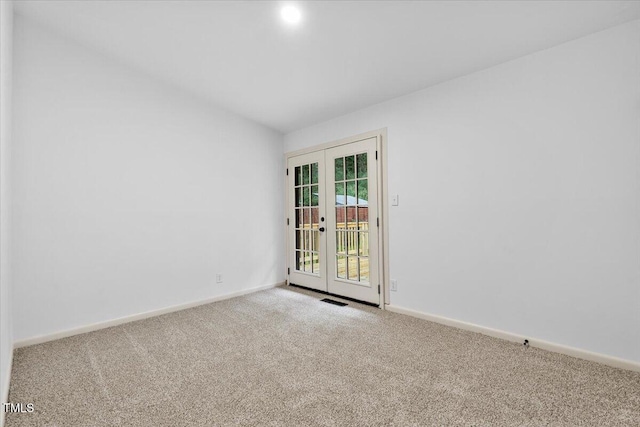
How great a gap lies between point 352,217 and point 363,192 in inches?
13.6

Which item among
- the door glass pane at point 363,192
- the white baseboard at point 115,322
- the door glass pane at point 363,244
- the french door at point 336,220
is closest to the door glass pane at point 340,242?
the french door at point 336,220

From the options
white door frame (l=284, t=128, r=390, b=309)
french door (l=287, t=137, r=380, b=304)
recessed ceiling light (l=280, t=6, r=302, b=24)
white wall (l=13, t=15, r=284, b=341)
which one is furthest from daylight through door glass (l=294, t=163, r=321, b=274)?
recessed ceiling light (l=280, t=6, r=302, b=24)

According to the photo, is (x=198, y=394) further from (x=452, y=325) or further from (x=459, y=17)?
(x=459, y=17)

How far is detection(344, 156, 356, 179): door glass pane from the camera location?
12.0 ft

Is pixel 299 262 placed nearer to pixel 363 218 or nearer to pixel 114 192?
pixel 363 218

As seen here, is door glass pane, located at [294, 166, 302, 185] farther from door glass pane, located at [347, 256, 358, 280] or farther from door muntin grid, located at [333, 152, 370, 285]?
door glass pane, located at [347, 256, 358, 280]

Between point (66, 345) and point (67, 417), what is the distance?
1.18 meters

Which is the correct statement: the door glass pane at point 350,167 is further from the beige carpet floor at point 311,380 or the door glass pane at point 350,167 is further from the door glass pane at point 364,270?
the beige carpet floor at point 311,380

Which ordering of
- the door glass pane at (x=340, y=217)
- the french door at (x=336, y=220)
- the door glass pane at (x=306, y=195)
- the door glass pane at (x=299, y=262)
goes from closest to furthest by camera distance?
1. the french door at (x=336, y=220)
2. the door glass pane at (x=340, y=217)
3. the door glass pane at (x=306, y=195)
4. the door glass pane at (x=299, y=262)

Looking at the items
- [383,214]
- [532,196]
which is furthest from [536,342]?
[383,214]

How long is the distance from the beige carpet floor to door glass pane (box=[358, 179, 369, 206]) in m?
1.40

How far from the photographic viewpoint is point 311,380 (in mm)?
Result: 1894

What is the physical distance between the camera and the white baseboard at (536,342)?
2.01 metres

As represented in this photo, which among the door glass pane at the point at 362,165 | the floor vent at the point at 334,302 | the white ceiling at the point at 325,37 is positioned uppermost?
the white ceiling at the point at 325,37
